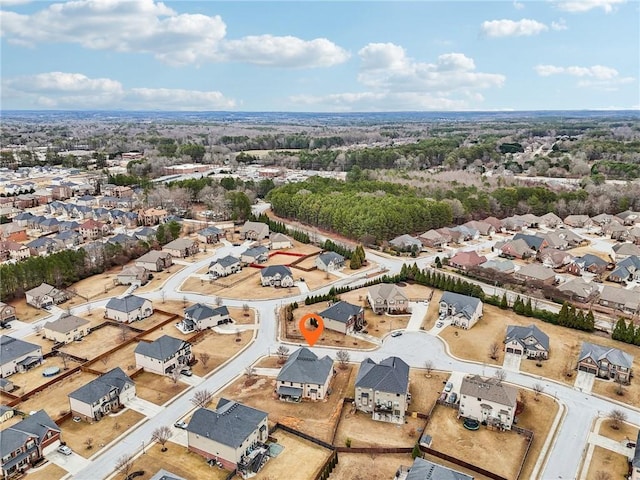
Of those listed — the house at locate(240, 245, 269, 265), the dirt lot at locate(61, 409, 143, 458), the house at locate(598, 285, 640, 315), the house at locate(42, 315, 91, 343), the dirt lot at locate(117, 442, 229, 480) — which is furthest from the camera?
the house at locate(240, 245, 269, 265)

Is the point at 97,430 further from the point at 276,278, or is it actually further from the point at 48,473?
the point at 276,278

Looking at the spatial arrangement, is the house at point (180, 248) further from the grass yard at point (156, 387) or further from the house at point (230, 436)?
the house at point (230, 436)

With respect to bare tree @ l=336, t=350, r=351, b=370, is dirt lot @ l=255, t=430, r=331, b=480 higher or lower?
lower

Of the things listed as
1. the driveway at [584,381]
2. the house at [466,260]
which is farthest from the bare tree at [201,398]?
the house at [466,260]

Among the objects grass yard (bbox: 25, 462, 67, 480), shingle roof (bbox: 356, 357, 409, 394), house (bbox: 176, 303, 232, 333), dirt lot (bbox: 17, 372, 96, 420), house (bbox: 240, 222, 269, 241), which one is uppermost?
house (bbox: 240, 222, 269, 241)

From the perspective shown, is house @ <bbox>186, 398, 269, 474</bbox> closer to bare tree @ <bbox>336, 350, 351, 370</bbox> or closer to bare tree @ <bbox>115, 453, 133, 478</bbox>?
bare tree @ <bbox>115, 453, 133, 478</bbox>

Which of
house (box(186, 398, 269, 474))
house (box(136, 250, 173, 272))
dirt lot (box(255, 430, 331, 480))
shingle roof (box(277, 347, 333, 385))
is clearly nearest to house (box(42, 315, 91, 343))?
house (box(136, 250, 173, 272))

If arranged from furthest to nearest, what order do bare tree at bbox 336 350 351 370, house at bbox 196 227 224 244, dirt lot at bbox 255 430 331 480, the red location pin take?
house at bbox 196 227 224 244, the red location pin, bare tree at bbox 336 350 351 370, dirt lot at bbox 255 430 331 480

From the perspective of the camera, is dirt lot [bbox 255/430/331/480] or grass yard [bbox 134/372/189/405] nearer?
dirt lot [bbox 255/430/331/480]
